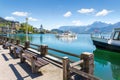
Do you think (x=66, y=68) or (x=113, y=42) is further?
(x=113, y=42)

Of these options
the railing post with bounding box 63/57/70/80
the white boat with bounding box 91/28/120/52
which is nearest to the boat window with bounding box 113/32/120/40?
the white boat with bounding box 91/28/120/52

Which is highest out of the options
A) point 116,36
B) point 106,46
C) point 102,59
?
point 116,36

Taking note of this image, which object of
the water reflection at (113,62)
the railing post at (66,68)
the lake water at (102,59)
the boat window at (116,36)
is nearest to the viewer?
the railing post at (66,68)

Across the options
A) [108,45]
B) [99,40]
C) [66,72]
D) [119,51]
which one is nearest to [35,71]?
[66,72]

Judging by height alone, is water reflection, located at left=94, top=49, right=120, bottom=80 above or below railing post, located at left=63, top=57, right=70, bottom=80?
below

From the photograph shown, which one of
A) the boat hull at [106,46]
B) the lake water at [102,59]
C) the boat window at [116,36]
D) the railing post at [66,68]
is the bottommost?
the lake water at [102,59]

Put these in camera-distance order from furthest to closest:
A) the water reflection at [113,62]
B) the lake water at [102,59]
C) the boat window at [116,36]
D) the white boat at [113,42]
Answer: the boat window at [116,36]
the white boat at [113,42]
the water reflection at [113,62]
the lake water at [102,59]

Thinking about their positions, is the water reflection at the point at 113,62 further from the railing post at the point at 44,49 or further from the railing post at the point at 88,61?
the railing post at the point at 88,61

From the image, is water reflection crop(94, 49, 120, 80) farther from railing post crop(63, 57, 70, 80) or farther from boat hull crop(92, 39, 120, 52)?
railing post crop(63, 57, 70, 80)

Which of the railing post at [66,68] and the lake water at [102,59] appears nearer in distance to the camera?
the railing post at [66,68]

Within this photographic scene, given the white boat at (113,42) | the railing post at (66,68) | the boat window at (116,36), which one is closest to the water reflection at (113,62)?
the white boat at (113,42)

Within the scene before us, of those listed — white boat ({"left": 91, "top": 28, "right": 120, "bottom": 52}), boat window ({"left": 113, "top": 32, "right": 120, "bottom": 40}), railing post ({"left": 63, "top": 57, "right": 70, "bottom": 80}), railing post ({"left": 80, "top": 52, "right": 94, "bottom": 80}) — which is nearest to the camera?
railing post ({"left": 63, "top": 57, "right": 70, "bottom": 80})

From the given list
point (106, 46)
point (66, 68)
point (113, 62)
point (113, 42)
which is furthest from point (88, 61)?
point (106, 46)

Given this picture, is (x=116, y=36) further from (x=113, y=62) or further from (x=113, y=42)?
(x=113, y=62)
